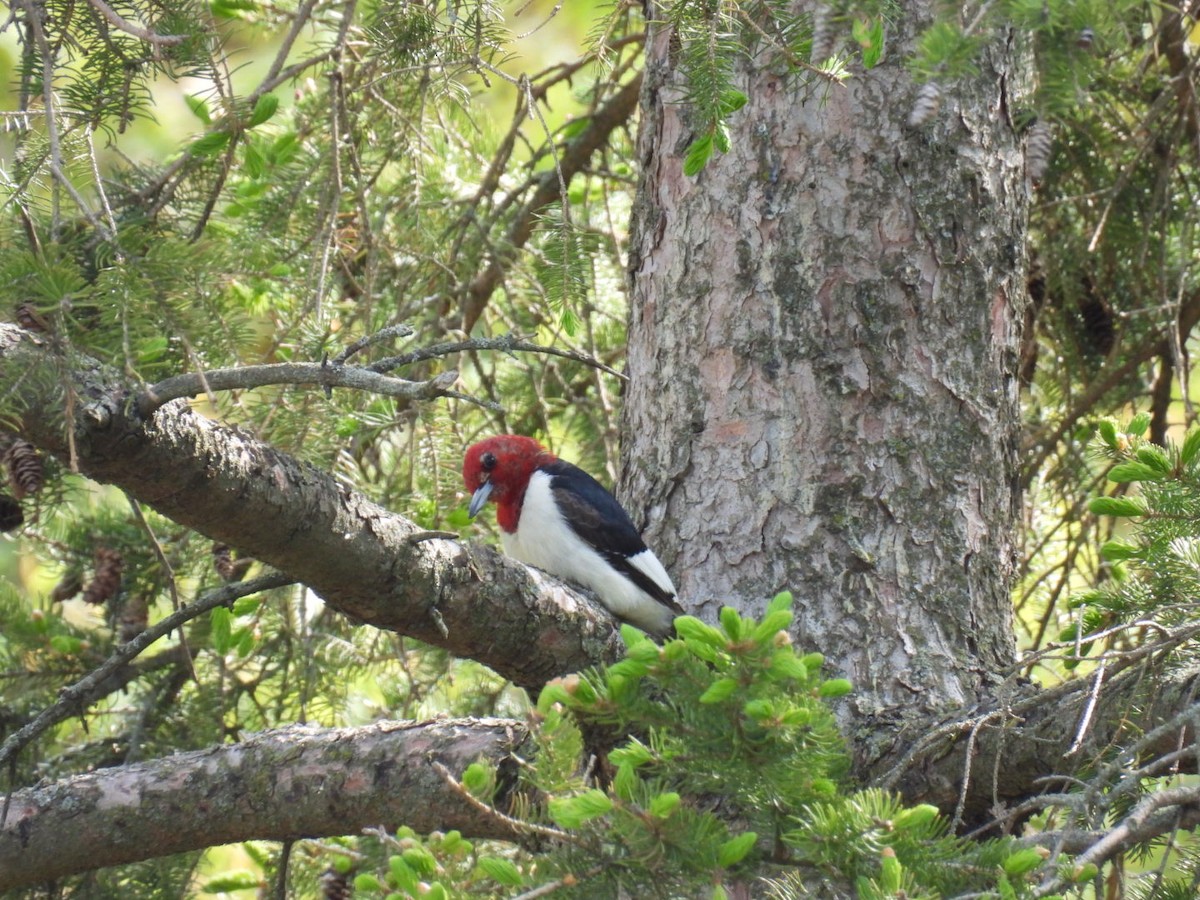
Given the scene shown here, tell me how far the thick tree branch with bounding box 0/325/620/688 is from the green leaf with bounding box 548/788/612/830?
72 centimetres

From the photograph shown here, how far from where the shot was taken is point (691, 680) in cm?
172

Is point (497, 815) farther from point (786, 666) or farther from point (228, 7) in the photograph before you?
point (228, 7)

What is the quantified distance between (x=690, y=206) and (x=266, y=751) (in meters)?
1.64

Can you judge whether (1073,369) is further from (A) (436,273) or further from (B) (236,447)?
(B) (236,447)

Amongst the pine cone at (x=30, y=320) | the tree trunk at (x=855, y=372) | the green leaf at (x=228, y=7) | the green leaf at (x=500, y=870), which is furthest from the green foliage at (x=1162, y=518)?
the green leaf at (x=228, y=7)

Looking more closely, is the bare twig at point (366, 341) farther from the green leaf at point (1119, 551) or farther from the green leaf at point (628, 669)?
the green leaf at point (1119, 551)

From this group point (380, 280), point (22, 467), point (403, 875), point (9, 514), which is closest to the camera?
point (403, 875)

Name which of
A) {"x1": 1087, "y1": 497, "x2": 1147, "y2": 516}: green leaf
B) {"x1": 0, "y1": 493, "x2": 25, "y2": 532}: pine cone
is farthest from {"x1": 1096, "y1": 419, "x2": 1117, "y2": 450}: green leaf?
{"x1": 0, "y1": 493, "x2": 25, "y2": 532}: pine cone

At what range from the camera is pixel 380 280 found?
4223 mm

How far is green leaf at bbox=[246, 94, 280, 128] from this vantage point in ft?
9.49

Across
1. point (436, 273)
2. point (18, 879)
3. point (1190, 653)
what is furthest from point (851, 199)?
point (18, 879)

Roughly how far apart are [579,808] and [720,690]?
0.79 feet

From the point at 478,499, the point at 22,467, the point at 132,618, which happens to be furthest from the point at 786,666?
the point at 132,618

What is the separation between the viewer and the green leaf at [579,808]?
60.9 inches
